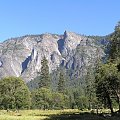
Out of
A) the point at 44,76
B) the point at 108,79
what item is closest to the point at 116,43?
the point at 108,79

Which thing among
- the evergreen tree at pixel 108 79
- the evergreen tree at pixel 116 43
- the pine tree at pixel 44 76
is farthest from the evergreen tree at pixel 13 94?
the evergreen tree at pixel 116 43

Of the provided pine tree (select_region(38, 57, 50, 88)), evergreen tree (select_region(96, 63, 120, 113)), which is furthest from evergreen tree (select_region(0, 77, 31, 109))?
evergreen tree (select_region(96, 63, 120, 113))

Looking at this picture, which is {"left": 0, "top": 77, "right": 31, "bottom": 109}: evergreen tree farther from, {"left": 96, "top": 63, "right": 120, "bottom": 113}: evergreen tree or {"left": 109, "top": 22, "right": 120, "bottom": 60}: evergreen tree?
{"left": 109, "top": 22, "right": 120, "bottom": 60}: evergreen tree

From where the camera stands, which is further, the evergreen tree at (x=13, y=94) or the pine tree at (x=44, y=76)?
the pine tree at (x=44, y=76)

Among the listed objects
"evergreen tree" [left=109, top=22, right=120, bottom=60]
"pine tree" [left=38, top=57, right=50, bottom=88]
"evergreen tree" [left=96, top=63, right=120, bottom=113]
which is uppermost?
"pine tree" [left=38, top=57, right=50, bottom=88]

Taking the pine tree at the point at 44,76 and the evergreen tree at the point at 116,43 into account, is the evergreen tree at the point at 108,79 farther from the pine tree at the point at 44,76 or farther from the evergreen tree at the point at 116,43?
the pine tree at the point at 44,76

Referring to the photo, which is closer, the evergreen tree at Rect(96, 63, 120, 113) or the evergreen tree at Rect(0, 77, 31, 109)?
the evergreen tree at Rect(96, 63, 120, 113)

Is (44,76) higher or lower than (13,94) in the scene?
higher

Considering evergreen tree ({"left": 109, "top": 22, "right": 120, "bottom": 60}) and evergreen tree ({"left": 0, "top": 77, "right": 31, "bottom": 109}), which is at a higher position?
evergreen tree ({"left": 109, "top": 22, "right": 120, "bottom": 60})

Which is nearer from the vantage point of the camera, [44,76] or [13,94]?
[13,94]

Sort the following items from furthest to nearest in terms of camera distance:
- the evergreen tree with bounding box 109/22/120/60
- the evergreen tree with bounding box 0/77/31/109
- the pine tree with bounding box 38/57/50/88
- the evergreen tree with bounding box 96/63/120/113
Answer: the pine tree with bounding box 38/57/50/88 → the evergreen tree with bounding box 0/77/31/109 → the evergreen tree with bounding box 96/63/120/113 → the evergreen tree with bounding box 109/22/120/60

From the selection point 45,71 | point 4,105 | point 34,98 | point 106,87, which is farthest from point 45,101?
point 106,87

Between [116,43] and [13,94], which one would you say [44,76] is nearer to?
[13,94]

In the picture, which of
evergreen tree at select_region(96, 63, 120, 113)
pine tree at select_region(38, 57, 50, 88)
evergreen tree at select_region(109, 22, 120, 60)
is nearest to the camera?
evergreen tree at select_region(109, 22, 120, 60)
